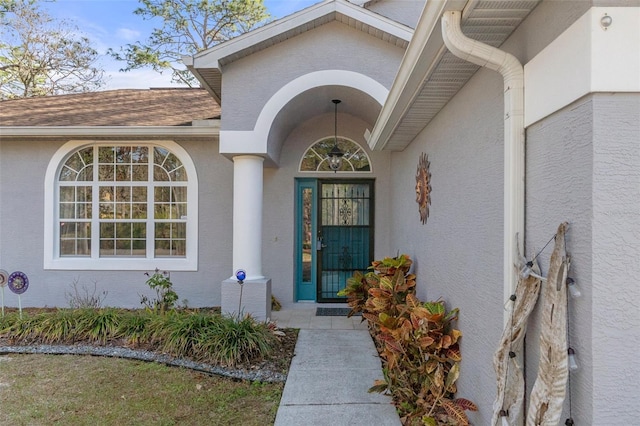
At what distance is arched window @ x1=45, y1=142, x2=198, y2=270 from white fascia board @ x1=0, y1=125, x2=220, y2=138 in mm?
456

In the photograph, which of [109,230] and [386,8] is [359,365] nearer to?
[109,230]

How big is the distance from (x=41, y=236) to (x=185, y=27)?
13574mm

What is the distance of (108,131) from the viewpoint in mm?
7086

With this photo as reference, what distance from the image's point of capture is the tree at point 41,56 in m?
15.8

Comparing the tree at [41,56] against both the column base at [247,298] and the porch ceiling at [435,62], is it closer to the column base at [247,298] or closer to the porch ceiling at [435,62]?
the column base at [247,298]

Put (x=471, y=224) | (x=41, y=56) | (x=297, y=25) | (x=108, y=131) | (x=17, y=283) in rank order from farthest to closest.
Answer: (x=41, y=56)
(x=108, y=131)
(x=297, y=25)
(x=17, y=283)
(x=471, y=224)

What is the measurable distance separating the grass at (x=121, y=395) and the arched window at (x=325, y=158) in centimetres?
454

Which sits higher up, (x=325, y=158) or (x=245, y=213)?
(x=325, y=158)

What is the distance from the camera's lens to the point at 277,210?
752 centimetres

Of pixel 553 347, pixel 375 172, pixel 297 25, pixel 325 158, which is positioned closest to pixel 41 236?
pixel 325 158

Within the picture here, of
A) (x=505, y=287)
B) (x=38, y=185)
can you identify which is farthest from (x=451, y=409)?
(x=38, y=185)

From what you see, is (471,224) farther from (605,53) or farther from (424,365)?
(605,53)

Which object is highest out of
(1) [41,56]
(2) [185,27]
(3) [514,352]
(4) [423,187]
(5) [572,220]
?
(2) [185,27]

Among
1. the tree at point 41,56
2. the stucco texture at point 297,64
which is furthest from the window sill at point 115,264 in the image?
the tree at point 41,56
